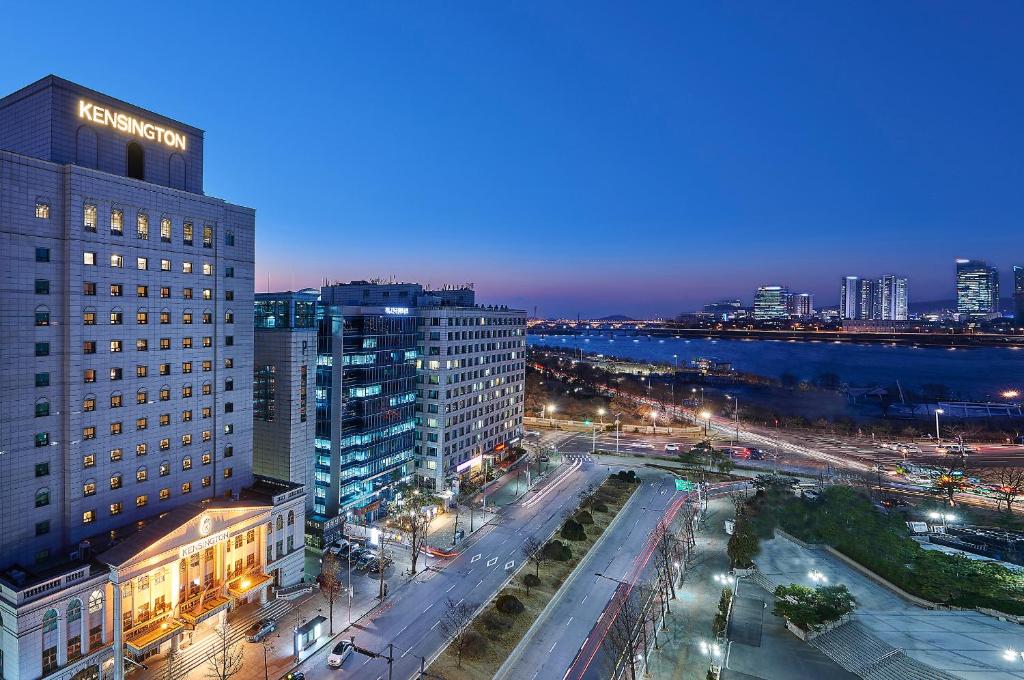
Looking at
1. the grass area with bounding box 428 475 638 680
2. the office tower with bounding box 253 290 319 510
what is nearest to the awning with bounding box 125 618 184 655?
the grass area with bounding box 428 475 638 680

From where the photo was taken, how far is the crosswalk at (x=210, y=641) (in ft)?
145

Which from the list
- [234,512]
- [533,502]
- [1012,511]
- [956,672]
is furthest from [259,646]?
[1012,511]

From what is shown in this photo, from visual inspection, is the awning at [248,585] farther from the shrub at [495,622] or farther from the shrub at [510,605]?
the shrub at [510,605]

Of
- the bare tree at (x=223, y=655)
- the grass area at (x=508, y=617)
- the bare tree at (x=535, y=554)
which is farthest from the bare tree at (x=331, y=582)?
the bare tree at (x=535, y=554)

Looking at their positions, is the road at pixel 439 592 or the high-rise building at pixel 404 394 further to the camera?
the high-rise building at pixel 404 394

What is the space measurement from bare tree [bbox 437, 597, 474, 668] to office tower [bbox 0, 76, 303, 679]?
18259mm

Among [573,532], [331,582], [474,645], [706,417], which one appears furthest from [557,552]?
[706,417]

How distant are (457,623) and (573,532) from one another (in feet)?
79.1

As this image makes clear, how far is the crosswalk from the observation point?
44.2 meters

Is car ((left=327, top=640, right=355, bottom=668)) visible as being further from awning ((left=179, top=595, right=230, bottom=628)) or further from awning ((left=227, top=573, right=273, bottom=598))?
awning ((left=179, top=595, right=230, bottom=628))

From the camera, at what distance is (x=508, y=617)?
52438 mm

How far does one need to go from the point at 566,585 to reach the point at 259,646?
31249 mm

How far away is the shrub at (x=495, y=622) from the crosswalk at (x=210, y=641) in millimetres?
19681

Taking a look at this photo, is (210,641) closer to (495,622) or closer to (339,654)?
(339,654)
